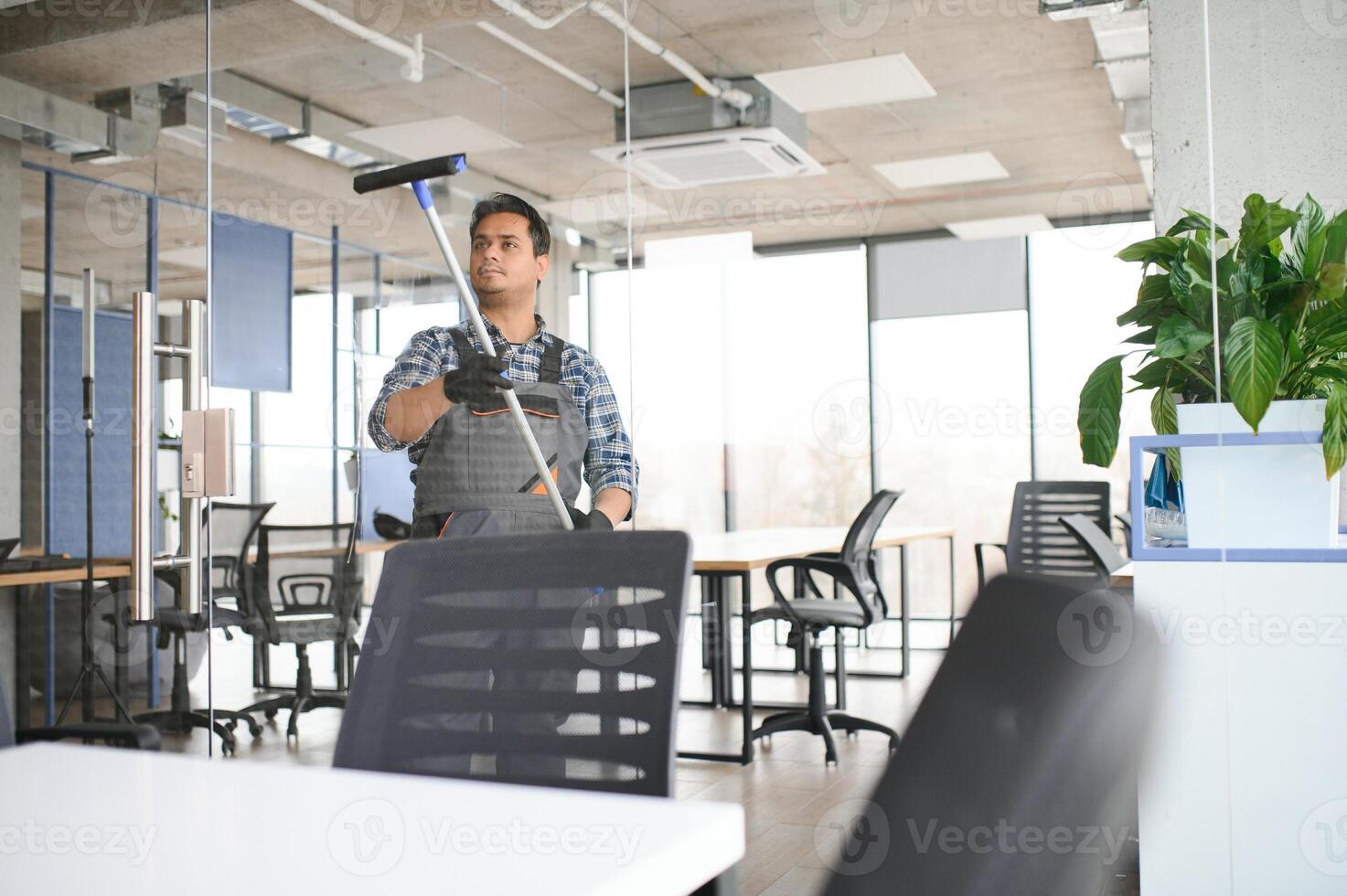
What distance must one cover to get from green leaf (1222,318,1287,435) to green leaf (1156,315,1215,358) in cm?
15

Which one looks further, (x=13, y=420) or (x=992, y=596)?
(x=13, y=420)

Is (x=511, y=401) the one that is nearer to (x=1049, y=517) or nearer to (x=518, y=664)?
(x=518, y=664)

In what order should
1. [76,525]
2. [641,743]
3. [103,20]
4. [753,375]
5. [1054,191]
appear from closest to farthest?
1. [641,743]
2. [1054,191]
3. [753,375]
4. [76,525]
5. [103,20]

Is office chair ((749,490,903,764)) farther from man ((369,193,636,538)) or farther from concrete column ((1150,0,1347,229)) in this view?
concrete column ((1150,0,1347,229))

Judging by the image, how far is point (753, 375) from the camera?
2859mm

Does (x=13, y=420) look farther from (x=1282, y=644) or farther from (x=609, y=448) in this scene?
(x=1282, y=644)

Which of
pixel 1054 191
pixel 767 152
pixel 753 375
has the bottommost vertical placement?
pixel 753 375

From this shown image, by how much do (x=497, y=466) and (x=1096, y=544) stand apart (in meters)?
1.37

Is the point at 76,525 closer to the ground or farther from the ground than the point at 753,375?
closer to the ground

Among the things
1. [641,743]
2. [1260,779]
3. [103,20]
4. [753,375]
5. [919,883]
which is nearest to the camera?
[919,883]

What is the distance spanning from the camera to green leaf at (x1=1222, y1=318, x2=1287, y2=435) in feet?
7.28

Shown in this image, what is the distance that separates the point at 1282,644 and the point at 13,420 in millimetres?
3131

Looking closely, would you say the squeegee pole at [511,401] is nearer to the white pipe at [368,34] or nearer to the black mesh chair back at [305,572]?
the black mesh chair back at [305,572]

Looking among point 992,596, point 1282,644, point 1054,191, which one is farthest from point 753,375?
point 992,596
